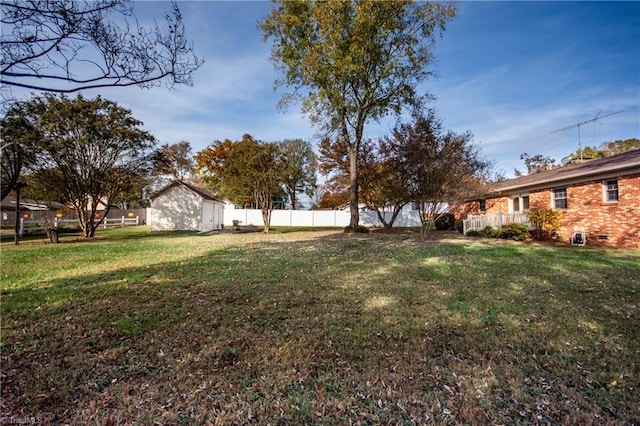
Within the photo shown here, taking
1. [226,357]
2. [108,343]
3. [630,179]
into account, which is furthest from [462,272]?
[630,179]

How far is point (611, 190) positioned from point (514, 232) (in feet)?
11.8

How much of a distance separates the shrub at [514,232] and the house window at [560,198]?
1780 mm

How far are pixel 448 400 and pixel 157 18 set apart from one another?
4624mm

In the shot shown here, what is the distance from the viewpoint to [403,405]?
2164 millimetres

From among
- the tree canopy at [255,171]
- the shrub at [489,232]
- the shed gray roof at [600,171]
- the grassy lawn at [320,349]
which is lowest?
the grassy lawn at [320,349]

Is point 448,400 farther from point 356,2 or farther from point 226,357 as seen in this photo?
point 356,2

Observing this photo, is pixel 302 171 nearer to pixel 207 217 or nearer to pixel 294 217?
pixel 294 217

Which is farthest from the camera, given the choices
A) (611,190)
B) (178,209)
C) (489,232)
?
(178,209)

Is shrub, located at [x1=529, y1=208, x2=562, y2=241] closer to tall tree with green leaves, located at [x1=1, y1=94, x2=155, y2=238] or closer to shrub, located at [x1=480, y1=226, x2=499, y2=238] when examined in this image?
shrub, located at [x1=480, y1=226, x2=499, y2=238]

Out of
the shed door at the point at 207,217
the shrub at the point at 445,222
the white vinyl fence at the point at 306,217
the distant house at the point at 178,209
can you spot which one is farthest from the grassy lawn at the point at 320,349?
the white vinyl fence at the point at 306,217

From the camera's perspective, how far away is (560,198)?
1323 centimetres

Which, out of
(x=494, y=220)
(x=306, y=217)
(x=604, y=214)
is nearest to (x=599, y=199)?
(x=604, y=214)

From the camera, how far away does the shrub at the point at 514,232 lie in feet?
43.3

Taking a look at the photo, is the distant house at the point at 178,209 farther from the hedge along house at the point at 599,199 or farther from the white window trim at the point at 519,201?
the white window trim at the point at 519,201
